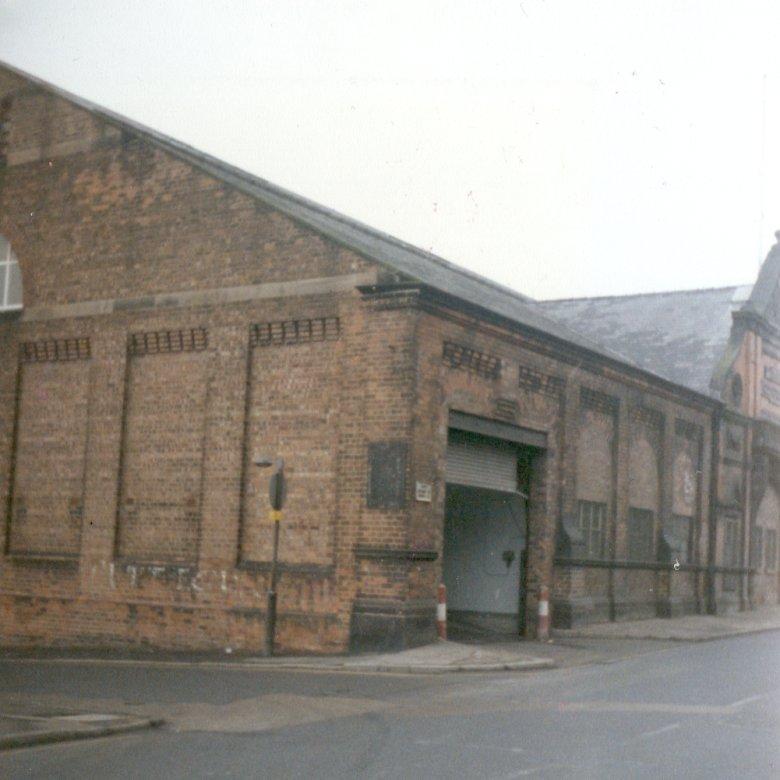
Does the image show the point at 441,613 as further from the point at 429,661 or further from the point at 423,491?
the point at 429,661

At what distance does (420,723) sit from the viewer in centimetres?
1194

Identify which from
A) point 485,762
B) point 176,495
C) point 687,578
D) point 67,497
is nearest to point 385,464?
point 176,495

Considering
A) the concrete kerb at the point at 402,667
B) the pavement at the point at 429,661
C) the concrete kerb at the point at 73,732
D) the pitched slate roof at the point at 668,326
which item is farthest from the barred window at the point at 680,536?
the concrete kerb at the point at 73,732

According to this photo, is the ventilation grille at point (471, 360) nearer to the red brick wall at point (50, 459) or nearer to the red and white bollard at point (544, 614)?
the red and white bollard at point (544, 614)

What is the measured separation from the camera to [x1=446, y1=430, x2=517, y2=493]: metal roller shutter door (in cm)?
2198

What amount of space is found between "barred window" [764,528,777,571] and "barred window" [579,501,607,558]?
12.3 meters

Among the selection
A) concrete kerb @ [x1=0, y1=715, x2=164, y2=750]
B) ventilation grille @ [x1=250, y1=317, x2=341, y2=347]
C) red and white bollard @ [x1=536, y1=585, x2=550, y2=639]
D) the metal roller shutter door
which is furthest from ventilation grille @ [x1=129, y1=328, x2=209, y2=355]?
concrete kerb @ [x1=0, y1=715, x2=164, y2=750]

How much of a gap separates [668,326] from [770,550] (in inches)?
292

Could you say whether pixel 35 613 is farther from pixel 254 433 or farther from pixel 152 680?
pixel 152 680

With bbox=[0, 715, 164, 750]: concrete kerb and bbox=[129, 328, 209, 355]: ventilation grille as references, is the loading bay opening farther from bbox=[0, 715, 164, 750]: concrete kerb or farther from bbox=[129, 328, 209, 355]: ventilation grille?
bbox=[0, 715, 164, 750]: concrete kerb

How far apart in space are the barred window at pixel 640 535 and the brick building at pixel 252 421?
3.04ft

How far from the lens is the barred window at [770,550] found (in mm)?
37906

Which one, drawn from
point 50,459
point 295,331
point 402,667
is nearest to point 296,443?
point 295,331

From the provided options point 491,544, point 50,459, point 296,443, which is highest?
point 296,443
